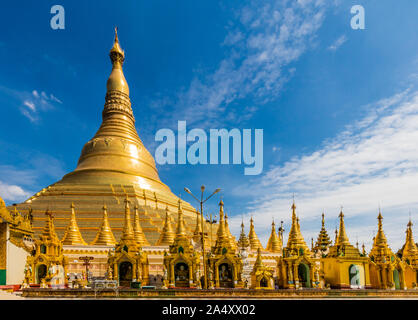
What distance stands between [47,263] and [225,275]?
50.6 feet

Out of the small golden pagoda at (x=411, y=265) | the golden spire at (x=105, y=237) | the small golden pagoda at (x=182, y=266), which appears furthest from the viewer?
the golden spire at (x=105, y=237)

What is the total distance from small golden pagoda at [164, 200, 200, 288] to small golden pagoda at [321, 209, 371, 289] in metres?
12.2

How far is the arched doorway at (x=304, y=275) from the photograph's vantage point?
1157 inches

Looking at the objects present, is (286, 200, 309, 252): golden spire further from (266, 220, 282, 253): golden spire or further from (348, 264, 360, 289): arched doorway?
(266, 220, 282, 253): golden spire

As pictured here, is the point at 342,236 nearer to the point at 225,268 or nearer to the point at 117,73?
the point at 225,268

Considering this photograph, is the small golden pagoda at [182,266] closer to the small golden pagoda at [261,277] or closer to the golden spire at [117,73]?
the small golden pagoda at [261,277]

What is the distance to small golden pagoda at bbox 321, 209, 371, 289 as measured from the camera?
29.5 metres

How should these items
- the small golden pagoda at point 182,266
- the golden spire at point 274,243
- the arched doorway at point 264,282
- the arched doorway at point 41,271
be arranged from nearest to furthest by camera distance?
the arched doorway at point 264,282
the arched doorway at point 41,271
the small golden pagoda at point 182,266
the golden spire at point 274,243

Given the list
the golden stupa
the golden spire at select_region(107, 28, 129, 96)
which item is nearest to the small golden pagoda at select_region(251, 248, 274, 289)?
the golden stupa

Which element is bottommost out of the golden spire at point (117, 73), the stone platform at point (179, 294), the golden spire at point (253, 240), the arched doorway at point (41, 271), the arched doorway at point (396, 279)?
the arched doorway at point (396, 279)

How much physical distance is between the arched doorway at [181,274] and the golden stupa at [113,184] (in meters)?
11.0

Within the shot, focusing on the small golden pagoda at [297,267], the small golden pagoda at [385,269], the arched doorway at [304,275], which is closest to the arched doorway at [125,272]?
the small golden pagoda at [297,267]

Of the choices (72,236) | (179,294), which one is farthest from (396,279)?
(72,236)

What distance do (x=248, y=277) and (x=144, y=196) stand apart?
71.2 feet
